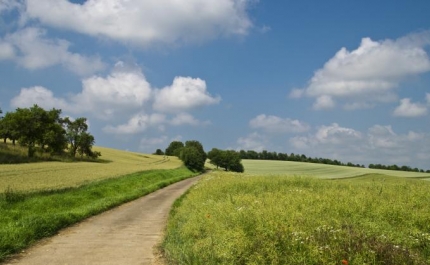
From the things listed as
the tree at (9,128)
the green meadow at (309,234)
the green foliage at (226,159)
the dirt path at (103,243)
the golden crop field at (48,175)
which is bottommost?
the dirt path at (103,243)

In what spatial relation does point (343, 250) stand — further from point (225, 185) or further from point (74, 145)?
point (74, 145)

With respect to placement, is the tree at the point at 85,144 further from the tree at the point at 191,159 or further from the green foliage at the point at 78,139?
the tree at the point at 191,159

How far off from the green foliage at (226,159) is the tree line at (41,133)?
171 ft

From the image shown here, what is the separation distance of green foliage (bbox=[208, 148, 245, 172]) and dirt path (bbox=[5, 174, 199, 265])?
105689 mm

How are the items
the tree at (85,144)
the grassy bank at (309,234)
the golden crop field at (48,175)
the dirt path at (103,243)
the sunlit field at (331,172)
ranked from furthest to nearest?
the tree at (85,144) < the sunlit field at (331,172) < the golden crop field at (48,175) < the dirt path at (103,243) < the grassy bank at (309,234)

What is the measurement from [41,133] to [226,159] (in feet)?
239

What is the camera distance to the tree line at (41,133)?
225 ft

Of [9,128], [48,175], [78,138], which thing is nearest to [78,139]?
[78,138]

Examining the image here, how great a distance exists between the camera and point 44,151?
7419 centimetres

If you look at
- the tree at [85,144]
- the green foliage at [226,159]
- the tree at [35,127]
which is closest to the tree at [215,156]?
the green foliage at [226,159]

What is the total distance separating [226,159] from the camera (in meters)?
135

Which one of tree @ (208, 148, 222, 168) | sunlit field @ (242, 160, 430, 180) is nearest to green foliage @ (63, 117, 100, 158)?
sunlit field @ (242, 160, 430, 180)

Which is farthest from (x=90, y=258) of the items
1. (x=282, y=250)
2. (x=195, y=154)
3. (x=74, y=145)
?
(x=195, y=154)

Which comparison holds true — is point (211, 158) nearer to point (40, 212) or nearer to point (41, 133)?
point (41, 133)
